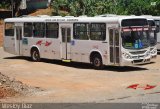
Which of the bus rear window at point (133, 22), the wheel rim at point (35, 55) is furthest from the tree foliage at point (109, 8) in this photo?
the bus rear window at point (133, 22)

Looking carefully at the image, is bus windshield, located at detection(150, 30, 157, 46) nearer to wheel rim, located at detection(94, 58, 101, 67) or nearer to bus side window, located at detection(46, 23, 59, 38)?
wheel rim, located at detection(94, 58, 101, 67)

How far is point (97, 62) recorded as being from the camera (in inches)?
967

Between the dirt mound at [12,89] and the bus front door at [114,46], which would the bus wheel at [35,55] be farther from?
the dirt mound at [12,89]

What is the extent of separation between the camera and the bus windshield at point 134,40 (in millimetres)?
23141

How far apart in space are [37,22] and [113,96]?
556 inches

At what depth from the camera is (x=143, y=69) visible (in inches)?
935

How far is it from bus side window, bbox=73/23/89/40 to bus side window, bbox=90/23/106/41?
424 millimetres

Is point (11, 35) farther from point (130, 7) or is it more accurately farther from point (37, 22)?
point (130, 7)

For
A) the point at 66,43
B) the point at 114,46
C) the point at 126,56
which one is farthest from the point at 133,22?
the point at 66,43

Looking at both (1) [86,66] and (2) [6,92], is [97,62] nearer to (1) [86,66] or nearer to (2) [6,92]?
(1) [86,66]

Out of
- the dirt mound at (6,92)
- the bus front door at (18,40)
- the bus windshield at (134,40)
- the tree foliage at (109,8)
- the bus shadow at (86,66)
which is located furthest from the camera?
the tree foliage at (109,8)

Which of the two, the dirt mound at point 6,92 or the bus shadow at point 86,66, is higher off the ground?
the dirt mound at point 6,92

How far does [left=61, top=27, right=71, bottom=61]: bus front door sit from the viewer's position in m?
26.6

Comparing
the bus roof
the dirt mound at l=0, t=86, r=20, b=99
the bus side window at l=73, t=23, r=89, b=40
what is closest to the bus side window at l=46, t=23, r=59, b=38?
the bus roof
